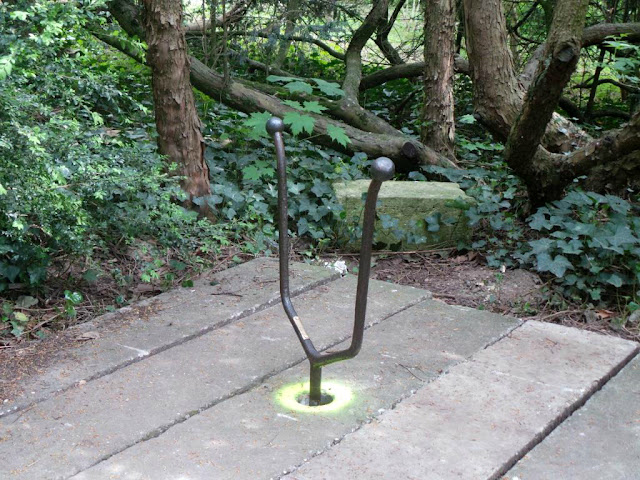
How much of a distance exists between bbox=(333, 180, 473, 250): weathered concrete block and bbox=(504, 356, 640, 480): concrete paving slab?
7.16ft

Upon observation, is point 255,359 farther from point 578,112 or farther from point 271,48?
point 578,112

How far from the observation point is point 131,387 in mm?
2865

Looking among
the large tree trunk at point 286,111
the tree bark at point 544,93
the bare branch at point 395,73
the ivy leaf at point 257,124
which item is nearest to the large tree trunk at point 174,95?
the ivy leaf at point 257,124

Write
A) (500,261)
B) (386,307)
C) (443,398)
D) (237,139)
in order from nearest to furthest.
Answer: (443,398) → (386,307) → (500,261) → (237,139)

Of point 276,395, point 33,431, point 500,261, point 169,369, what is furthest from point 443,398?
point 500,261

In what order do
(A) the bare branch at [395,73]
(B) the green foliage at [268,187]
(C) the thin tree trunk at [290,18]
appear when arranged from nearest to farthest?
(B) the green foliage at [268,187] → (C) the thin tree trunk at [290,18] → (A) the bare branch at [395,73]

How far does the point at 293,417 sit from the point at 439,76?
4.19m

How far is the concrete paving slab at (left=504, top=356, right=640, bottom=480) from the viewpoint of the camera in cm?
235

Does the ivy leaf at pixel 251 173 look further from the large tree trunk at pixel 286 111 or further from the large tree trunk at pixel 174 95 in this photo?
the large tree trunk at pixel 286 111

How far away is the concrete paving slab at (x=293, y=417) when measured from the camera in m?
2.32

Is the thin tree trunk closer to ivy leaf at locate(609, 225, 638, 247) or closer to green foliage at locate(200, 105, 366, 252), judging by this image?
green foliage at locate(200, 105, 366, 252)

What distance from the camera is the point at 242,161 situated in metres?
5.54

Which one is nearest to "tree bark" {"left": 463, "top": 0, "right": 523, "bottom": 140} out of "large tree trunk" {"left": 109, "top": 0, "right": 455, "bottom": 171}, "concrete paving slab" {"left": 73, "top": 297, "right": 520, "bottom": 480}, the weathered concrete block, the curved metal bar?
"large tree trunk" {"left": 109, "top": 0, "right": 455, "bottom": 171}

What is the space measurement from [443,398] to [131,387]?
1.20 meters
